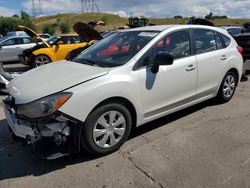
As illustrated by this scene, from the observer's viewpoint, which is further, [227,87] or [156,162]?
[227,87]

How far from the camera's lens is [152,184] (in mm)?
3166

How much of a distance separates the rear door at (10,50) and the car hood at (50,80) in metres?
10.6

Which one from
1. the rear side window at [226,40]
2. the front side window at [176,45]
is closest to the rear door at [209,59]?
the rear side window at [226,40]

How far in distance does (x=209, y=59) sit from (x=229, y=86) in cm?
103

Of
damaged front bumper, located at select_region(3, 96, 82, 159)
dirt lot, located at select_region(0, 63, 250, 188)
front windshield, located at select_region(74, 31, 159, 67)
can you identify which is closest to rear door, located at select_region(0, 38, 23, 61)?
dirt lot, located at select_region(0, 63, 250, 188)

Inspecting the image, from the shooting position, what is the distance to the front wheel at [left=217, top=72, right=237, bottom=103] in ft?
18.4

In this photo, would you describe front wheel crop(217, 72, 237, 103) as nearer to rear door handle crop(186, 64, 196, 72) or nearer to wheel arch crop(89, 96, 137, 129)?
rear door handle crop(186, 64, 196, 72)

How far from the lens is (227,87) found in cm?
572

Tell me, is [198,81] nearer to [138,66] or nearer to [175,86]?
[175,86]

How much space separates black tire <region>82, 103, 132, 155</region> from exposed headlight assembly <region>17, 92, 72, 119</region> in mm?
387

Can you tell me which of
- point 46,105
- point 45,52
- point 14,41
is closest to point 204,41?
point 46,105

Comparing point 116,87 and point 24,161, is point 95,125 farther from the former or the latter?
point 24,161

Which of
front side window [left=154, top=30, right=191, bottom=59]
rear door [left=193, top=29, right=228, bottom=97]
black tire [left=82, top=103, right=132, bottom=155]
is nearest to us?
black tire [left=82, top=103, right=132, bottom=155]

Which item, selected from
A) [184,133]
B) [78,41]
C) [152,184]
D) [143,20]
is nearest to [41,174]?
[152,184]
